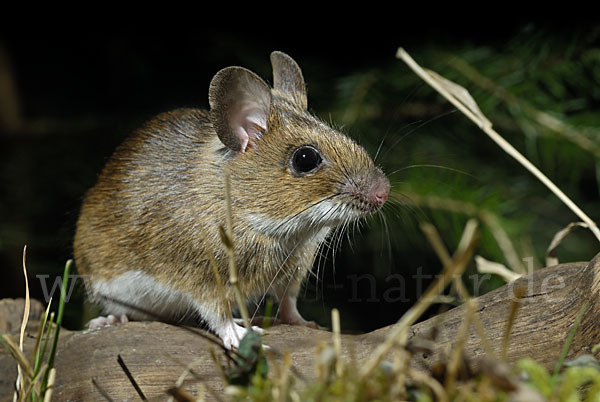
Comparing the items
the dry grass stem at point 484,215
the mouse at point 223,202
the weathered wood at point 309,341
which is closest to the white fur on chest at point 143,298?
the mouse at point 223,202

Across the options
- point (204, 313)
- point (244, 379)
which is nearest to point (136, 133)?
point (204, 313)

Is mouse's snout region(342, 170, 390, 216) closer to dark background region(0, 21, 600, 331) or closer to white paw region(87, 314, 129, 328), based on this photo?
dark background region(0, 21, 600, 331)

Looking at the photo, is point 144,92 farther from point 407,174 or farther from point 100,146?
point 407,174

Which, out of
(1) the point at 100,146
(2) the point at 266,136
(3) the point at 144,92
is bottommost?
(2) the point at 266,136

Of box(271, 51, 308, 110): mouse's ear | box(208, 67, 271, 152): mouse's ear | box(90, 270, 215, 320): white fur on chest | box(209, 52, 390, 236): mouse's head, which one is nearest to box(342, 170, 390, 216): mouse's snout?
box(209, 52, 390, 236): mouse's head

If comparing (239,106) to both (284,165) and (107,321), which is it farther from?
(107,321)
